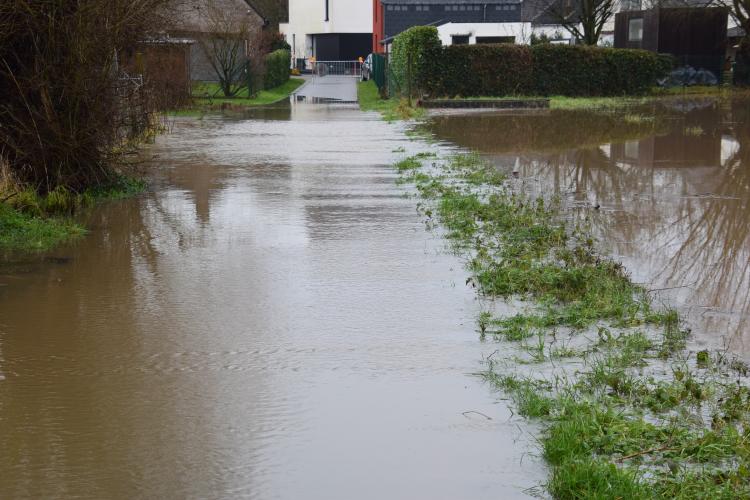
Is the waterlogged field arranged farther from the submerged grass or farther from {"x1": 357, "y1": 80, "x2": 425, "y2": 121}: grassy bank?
the submerged grass

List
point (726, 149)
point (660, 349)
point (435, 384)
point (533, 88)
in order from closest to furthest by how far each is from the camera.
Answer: point (435, 384) < point (660, 349) < point (726, 149) < point (533, 88)

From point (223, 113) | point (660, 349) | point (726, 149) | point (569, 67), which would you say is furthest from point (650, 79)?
point (660, 349)

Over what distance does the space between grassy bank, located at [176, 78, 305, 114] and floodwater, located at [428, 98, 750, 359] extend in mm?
11384

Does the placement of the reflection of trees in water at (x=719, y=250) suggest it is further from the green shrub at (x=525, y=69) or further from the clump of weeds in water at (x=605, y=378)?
the green shrub at (x=525, y=69)

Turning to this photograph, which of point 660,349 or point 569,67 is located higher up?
point 569,67

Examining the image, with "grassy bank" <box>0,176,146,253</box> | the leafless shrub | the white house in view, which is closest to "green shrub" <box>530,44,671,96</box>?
the leafless shrub

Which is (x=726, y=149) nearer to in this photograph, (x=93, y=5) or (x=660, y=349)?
(x=93, y=5)

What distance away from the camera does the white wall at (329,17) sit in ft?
261

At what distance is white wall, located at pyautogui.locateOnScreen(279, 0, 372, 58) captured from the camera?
79688 millimetres

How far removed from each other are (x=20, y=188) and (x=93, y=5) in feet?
7.77

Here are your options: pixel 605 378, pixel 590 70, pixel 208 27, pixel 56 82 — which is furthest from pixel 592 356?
pixel 208 27

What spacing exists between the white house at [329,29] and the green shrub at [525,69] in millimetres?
42104

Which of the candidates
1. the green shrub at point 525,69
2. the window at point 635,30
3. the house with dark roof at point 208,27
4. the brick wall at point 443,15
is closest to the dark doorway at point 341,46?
the brick wall at point 443,15

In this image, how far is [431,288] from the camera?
8.22 meters
